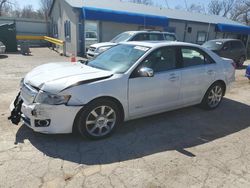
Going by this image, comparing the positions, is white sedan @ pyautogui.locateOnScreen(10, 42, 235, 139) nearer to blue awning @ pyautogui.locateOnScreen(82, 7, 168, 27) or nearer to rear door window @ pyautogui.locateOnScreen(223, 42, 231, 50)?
rear door window @ pyautogui.locateOnScreen(223, 42, 231, 50)

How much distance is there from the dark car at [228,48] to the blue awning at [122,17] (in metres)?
6.06

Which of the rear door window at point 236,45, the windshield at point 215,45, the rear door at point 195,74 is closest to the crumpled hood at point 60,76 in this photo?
the rear door at point 195,74

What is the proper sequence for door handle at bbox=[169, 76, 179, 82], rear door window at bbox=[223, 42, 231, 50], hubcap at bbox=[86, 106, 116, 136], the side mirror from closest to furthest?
hubcap at bbox=[86, 106, 116, 136]
the side mirror
door handle at bbox=[169, 76, 179, 82]
rear door window at bbox=[223, 42, 231, 50]

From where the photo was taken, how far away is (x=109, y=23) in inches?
684

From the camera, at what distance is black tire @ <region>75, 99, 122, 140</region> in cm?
367

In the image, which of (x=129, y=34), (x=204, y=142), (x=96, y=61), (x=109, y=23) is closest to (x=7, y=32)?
(x=109, y=23)

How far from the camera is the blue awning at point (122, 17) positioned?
50.2 feet

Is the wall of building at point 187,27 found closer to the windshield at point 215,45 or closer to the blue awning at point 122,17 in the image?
the blue awning at point 122,17

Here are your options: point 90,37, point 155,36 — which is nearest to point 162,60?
point 155,36

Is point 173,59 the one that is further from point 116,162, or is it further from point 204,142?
point 116,162

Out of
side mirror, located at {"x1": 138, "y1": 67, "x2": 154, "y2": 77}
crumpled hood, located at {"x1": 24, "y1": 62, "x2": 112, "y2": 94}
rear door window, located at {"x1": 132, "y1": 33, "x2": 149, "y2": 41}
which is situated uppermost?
rear door window, located at {"x1": 132, "y1": 33, "x2": 149, "y2": 41}

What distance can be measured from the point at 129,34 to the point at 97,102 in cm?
835

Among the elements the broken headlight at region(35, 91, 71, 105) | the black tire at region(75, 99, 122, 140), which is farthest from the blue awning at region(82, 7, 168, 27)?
the broken headlight at region(35, 91, 71, 105)

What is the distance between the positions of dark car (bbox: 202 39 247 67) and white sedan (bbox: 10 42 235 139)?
27.0ft
